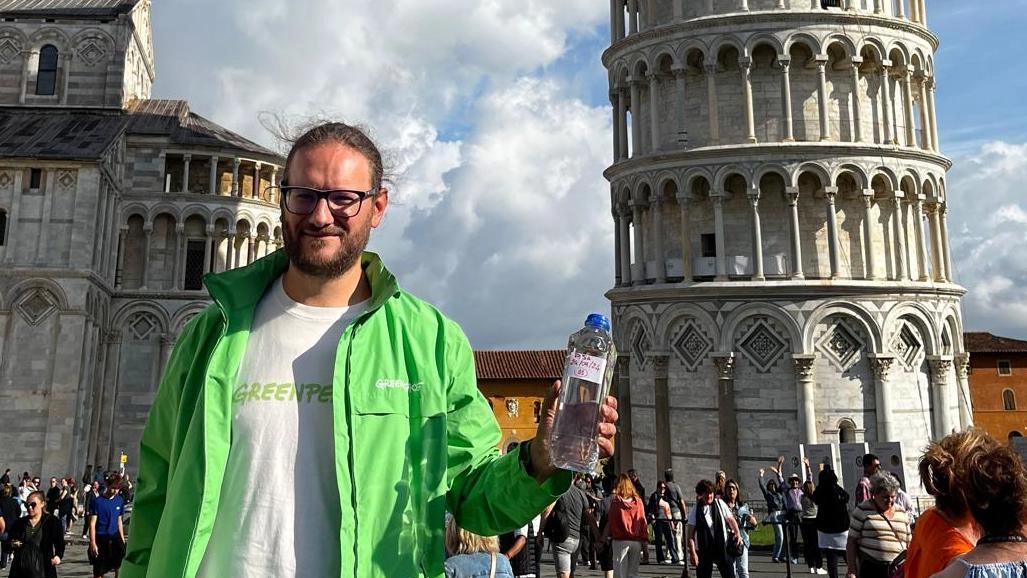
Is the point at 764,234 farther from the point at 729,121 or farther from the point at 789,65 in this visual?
the point at 789,65

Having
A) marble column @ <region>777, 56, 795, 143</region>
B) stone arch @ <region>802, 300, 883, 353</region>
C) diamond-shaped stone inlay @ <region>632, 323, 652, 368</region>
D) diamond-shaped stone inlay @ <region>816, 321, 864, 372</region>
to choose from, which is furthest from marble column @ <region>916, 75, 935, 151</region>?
diamond-shaped stone inlay @ <region>632, 323, 652, 368</region>

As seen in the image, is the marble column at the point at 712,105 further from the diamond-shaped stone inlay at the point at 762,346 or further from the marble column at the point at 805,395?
the marble column at the point at 805,395

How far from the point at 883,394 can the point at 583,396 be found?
869 inches

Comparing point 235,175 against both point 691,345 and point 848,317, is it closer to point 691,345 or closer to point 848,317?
point 691,345

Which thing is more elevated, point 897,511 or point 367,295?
point 367,295

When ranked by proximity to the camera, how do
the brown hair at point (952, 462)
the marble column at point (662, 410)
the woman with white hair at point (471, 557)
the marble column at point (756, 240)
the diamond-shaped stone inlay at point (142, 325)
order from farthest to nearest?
the diamond-shaped stone inlay at point (142, 325) → the marble column at point (662, 410) → the marble column at point (756, 240) → the woman with white hair at point (471, 557) → the brown hair at point (952, 462)

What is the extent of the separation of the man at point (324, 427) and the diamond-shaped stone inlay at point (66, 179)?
31.6 m

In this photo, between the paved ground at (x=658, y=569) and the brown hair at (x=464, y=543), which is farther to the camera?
the paved ground at (x=658, y=569)

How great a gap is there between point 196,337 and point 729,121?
2299 centimetres

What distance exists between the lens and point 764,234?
75.7 feet

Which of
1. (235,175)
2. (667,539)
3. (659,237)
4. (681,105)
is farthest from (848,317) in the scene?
(235,175)

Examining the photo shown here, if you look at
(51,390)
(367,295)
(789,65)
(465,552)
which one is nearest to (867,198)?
(789,65)

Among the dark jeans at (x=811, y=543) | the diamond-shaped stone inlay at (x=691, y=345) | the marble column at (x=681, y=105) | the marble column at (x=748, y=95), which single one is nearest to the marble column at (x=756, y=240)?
the marble column at (x=748, y=95)

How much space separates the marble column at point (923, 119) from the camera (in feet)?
79.7
